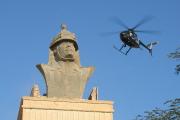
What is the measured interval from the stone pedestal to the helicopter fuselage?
703 centimetres

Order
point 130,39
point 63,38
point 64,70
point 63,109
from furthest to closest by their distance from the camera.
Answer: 1. point 130,39
2. point 63,38
3. point 64,70
4. point 63,109

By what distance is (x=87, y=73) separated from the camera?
62.2ft

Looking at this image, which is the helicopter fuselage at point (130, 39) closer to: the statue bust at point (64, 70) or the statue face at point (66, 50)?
the statue bust at point (64, 70)

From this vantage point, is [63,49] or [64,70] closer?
[64,70]

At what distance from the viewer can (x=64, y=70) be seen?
61.9 feet

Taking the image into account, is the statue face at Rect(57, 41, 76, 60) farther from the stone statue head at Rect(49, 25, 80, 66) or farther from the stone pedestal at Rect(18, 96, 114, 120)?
the stone pedestal at Rect(18, 96, 114, 120)

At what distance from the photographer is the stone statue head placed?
1894cm

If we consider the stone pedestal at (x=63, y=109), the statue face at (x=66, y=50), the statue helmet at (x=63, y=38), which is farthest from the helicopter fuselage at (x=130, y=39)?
the stone pedestal at (x=63, y=109)

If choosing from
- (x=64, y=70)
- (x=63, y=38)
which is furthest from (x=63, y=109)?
(x=63, y=38)

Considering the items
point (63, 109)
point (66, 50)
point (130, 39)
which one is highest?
point (130, 39)

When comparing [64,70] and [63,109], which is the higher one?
[64,70]

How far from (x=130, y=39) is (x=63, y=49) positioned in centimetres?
639

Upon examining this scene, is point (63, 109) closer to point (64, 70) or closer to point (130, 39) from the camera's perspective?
point (64, 70)

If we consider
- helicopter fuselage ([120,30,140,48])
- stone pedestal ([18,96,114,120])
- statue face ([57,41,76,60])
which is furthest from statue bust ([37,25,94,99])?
helicopter fuselage ([120,30,140,48])
